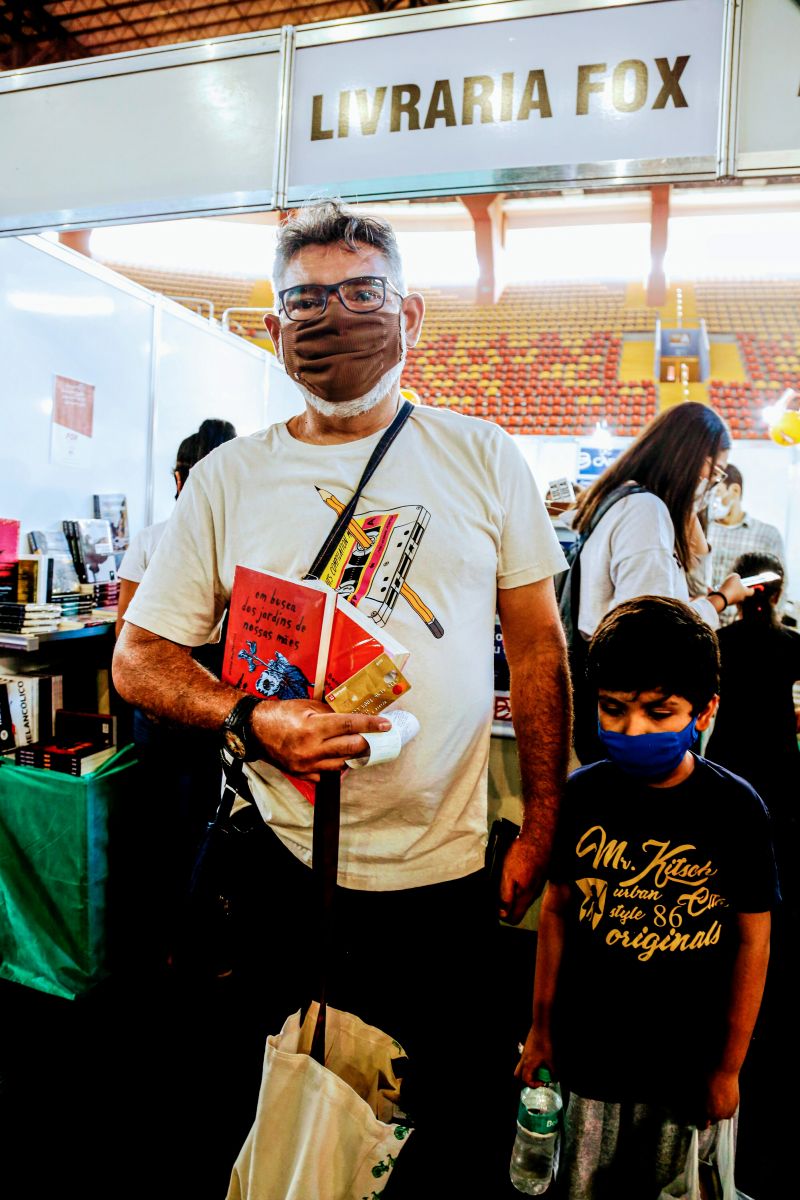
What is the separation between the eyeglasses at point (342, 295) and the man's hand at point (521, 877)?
3.22ft

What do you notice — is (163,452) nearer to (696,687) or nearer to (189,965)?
Answer: (189,965)

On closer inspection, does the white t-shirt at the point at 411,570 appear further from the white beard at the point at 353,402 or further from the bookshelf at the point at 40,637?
the bookshelf at the point at 40,637

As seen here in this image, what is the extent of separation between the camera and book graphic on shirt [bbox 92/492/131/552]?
13.4 feet

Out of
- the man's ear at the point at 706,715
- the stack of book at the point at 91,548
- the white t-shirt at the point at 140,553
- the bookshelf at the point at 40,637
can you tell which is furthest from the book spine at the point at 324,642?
the stack of book at the point at 91,548

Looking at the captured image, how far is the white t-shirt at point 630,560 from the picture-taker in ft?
6.70

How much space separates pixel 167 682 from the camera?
1313 mm

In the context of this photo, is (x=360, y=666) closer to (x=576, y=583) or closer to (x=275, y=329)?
(x=275, y=329)

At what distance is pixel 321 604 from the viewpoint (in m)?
1.07

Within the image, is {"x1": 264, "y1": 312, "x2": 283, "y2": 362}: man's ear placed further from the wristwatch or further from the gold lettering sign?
the gold lettering sign

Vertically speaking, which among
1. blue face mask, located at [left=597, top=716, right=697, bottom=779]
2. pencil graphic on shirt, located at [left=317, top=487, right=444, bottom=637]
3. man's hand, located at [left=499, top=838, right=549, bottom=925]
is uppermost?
pencil graphic on shirt, located at [left=317, top=487, right=444, bottom=637]

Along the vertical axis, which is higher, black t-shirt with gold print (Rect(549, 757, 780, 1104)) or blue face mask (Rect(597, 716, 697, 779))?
blue face mask (Rect(597, 716, 697, 779))

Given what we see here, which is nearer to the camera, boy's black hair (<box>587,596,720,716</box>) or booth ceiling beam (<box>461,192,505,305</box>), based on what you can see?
boy's black hair (<box>587,596,720,716</box>)

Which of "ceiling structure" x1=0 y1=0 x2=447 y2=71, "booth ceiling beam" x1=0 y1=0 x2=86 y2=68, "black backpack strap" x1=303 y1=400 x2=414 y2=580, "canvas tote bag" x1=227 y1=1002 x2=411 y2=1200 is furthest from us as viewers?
"booth ceiling beam" x1=0 y1=0 x2=86 y2=68

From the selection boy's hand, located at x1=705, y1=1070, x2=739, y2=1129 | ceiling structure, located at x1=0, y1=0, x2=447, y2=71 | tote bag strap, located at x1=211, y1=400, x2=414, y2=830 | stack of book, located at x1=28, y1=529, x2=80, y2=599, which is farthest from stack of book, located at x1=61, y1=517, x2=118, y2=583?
ceiling structure, located at x1=0, y1=0, x2=447, y2=71
